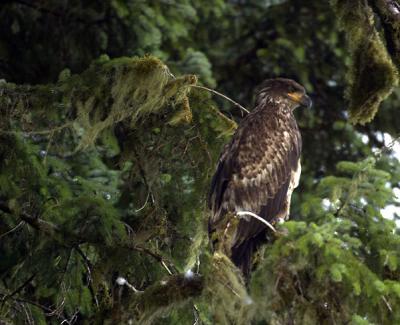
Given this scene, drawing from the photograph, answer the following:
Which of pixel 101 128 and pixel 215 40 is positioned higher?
pixel 101 128

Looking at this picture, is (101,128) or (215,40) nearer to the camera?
(101,128)

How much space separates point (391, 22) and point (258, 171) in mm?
2112

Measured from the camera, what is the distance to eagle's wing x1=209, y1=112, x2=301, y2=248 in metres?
7.37

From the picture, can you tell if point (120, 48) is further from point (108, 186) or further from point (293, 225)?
point (293, 225)

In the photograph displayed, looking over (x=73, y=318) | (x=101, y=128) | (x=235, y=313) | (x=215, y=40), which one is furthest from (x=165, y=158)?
(x=215, y=40)

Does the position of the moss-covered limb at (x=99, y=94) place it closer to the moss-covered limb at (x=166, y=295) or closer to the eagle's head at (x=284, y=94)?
the moss-covered limb at (x=166, y=295)

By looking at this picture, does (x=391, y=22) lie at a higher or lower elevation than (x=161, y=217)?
higher

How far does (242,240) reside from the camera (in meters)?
6.96

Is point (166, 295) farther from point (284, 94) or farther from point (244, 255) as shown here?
point (284, 94)

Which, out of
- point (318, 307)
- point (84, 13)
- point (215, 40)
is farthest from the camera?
point (215, 40)

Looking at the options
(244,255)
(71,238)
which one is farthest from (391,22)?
(71,238)

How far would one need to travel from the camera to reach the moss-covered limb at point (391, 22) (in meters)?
5.81

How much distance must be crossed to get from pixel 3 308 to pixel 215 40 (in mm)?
7707

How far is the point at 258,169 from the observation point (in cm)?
765
